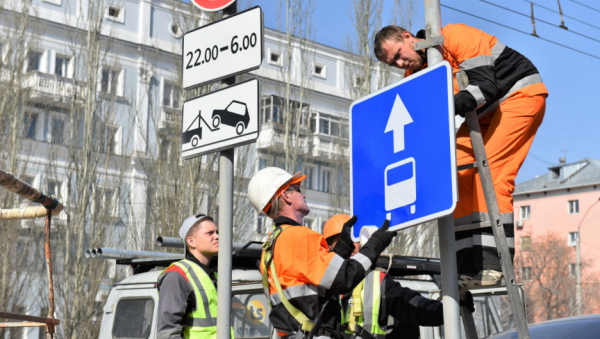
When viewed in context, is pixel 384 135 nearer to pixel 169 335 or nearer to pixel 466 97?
pixel 466 97

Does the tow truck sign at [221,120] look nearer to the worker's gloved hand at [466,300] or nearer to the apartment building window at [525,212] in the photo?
the worker's gloved hand at [466,300]

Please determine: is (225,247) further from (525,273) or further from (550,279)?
(525,273)

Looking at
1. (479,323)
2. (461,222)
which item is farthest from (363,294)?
(479,323)

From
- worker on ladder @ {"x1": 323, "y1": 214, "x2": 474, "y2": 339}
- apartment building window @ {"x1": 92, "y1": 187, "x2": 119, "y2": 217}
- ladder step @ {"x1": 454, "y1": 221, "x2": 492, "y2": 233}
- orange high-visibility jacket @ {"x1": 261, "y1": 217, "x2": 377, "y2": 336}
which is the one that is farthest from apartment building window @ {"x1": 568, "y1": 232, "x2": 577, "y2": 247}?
ladder step @ {"x1": 454, "y1": 221, "x2": 492, "y2": 233}

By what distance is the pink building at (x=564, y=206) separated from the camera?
61.2 m

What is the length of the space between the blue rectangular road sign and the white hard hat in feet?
2.70

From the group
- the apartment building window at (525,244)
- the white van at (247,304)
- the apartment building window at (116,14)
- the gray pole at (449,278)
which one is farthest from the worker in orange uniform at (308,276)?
the apartment building window at (525,244)

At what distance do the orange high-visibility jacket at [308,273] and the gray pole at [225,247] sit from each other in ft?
0.79

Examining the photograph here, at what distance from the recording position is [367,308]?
16.1ft

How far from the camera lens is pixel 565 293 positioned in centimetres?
5312

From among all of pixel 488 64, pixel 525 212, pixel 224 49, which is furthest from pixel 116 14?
pixel 525 212

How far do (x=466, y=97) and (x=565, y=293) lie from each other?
53514 millimetres

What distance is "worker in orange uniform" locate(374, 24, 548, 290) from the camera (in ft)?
10.8

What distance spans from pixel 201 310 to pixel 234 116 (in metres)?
1.49
